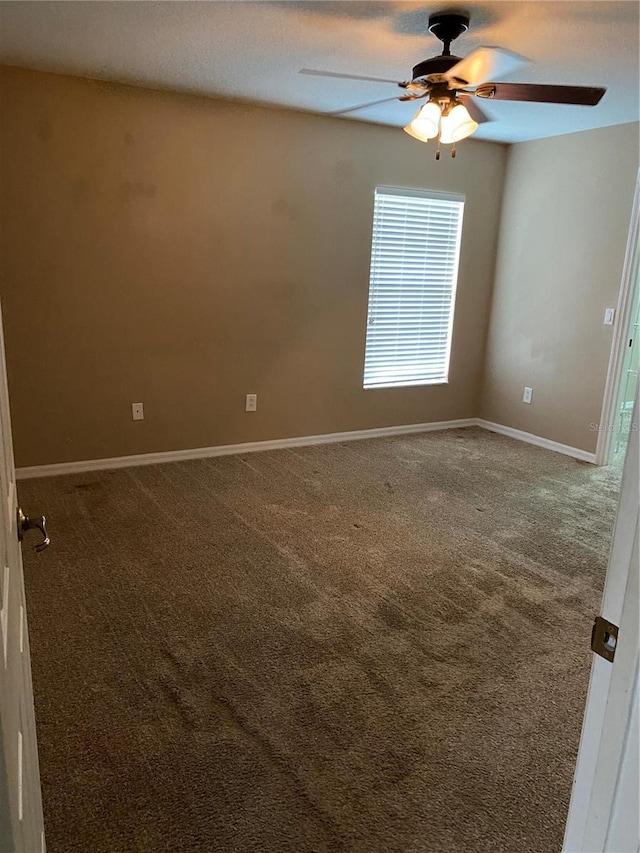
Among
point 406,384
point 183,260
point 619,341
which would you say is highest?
point 183,260

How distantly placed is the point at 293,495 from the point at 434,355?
2.24 m

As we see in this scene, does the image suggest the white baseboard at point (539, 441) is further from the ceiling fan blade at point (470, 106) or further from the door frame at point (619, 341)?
the ceiling fan blade at point (470, 106)

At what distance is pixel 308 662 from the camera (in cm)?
227

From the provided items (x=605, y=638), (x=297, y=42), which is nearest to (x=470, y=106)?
(x=297, y=42)

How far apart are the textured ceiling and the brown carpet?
239 cm

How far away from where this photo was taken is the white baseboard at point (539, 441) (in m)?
4.82

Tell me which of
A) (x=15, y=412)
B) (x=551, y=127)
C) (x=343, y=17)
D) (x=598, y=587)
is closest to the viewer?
(x=343, y=17)

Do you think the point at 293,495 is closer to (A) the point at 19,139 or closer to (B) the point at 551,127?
(A) the point at 19,139

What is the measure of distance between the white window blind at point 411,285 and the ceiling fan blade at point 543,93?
2.08 metres

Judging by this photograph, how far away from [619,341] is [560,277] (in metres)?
0.73

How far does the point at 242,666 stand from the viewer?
7.33 feet

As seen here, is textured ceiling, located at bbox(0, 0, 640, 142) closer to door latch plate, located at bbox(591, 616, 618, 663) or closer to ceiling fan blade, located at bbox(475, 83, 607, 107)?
ceiling fan blade, located at bbox(475, 83, 607, 107)

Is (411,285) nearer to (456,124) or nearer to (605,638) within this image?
(456,124)

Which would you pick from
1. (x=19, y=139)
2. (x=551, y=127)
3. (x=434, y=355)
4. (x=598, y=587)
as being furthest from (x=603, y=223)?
(x=19, y=139)
